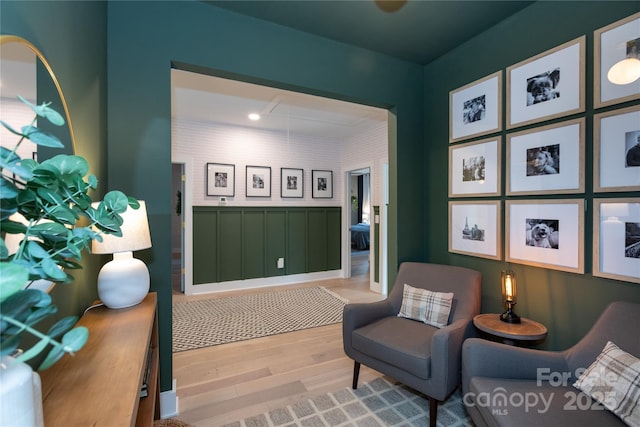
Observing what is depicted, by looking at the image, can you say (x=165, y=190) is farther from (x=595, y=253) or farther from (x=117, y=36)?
(x=595, y=253)

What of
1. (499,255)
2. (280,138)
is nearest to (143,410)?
(499,255)

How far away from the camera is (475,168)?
2445 mm

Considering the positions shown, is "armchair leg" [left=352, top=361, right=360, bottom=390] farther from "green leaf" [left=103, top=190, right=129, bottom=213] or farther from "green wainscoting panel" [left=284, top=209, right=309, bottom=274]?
"green wainscoting panel" [left=284, top=209, right=309, bottom=274]

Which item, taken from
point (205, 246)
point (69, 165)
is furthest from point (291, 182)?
point (69, 165)

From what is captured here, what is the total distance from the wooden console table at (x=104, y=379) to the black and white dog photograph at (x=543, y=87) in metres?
2.64

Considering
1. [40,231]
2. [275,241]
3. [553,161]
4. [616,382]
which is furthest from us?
[275,241]

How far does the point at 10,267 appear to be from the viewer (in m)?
0.47

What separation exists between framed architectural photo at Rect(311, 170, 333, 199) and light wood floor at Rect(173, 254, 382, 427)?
2865 millimetres

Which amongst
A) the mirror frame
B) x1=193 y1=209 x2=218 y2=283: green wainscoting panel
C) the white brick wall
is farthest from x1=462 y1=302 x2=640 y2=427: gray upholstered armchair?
x1=193 y1=209 x2=218 y2=283: green wainscoting panel

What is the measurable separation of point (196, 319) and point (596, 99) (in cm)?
409

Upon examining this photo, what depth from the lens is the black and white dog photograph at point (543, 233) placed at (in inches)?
76.3

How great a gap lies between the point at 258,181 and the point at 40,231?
15.0ft

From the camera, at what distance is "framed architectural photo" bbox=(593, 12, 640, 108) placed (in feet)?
5.28

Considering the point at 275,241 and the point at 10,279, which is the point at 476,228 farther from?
the point at 275,241
